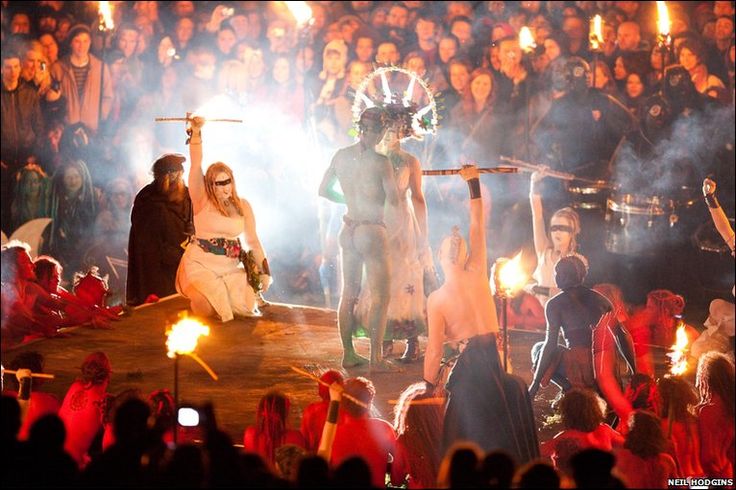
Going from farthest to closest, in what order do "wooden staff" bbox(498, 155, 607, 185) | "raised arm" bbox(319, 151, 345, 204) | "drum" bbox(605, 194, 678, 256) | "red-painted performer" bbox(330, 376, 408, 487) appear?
"drum" bbox(605, 194, 678, 256) → "wooden staff" bbox(498, 155, 607, 185) → "raised arm" bbox(319, 151, 345, 204) → "red-painted performer" bbox(330, 376, 408, 487)

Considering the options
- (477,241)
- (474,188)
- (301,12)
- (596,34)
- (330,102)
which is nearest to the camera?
(477,241)

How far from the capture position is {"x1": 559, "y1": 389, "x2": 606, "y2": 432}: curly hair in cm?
816

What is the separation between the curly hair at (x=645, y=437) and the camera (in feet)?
24.9

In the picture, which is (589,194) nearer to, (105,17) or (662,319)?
(662,319)

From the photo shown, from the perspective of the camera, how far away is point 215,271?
12242 mm

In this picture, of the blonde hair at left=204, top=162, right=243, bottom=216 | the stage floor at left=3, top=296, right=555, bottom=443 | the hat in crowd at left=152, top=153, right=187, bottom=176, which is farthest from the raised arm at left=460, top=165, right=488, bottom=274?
the hat in crowd at left=152, top=153, right=187, bottom=176

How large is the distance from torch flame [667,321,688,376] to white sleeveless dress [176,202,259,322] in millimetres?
4266

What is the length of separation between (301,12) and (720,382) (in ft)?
35.3

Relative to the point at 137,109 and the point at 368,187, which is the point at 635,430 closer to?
the point at 368,187

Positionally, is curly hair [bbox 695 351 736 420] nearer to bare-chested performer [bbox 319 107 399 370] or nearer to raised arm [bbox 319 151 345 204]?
bare-chested performer [bbox 319 107 399 370]

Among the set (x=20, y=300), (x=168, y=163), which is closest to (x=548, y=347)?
(x=168, y=163)

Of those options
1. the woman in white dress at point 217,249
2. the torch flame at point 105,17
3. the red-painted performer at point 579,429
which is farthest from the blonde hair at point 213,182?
the torch flame at point 105,17

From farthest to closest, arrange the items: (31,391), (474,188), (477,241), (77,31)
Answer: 1. (77,31)
2. (474,188)
3. (477,241)
4. (31,391)

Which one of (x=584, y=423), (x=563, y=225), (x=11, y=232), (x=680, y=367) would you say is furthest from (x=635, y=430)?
(x=11, y=232)
